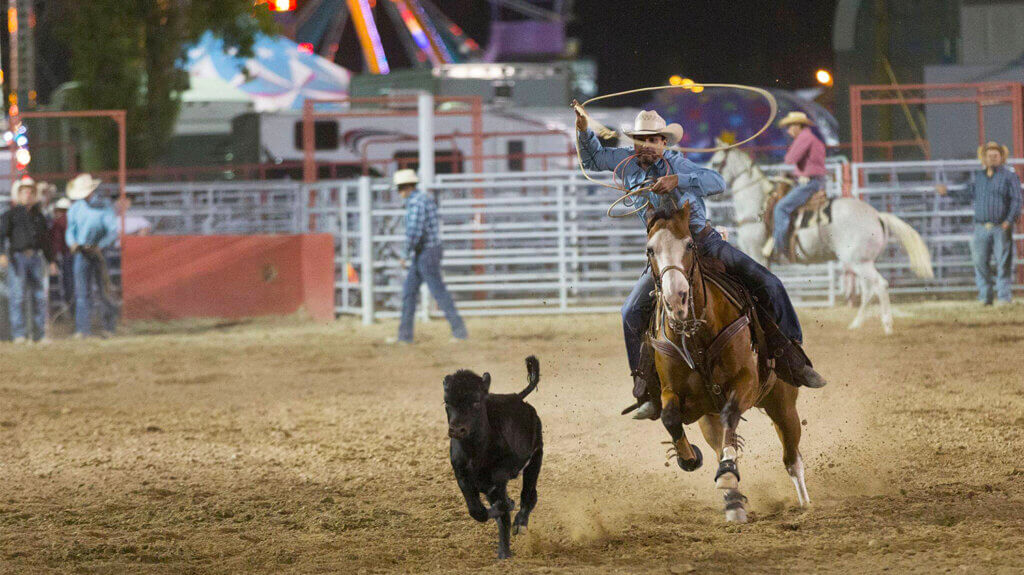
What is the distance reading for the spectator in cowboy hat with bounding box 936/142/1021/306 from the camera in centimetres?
1305

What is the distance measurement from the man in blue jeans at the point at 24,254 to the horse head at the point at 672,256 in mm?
10103

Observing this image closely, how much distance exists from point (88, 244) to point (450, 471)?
874 centimetres

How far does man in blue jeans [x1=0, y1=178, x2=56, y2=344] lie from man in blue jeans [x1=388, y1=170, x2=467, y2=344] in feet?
13.9

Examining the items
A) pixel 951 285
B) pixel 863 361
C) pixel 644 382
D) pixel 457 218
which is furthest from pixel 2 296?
pixel 951 285

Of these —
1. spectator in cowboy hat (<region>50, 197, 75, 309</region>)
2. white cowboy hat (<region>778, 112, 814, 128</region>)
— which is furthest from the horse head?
spectator in cowboy hat (<region>50, 197, 75, 309</region>)

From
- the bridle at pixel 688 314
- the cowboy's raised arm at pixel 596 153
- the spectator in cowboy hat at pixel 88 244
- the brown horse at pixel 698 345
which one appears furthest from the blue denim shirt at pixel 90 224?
the bridle at pixel 688 314

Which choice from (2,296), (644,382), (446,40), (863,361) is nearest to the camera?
(644,382)

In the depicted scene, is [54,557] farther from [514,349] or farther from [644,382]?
[514,349]

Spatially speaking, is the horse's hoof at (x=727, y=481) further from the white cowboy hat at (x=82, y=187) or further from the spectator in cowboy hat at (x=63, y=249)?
the spectator in cowboy hat at (x=63, y=249)

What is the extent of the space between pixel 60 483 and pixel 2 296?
841cm

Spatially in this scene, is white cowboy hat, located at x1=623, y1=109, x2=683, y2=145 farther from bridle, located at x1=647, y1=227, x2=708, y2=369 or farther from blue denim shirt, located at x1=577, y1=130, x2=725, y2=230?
bridle, located at x1=647, y1=227, x2=708, y2=369

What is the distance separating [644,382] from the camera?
496 centimetres

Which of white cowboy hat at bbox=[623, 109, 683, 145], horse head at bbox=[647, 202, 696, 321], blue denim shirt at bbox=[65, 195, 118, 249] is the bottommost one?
horse head at bbox=[647, 202, 696, 321]

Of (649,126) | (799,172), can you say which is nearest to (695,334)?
(649,126)
